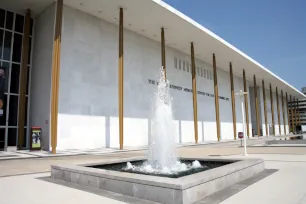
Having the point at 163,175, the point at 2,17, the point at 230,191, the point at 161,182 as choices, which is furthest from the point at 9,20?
the point at 230,191

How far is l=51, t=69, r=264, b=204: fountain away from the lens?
438 cm

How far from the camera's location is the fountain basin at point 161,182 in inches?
168

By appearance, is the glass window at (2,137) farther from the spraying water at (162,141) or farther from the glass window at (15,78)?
the spraying water at (162,141)

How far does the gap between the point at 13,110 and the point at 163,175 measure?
1687cm

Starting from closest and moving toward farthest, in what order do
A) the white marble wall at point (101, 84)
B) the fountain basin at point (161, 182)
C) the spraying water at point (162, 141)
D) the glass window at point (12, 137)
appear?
1. the fountain basin at point (161, 182)
2. the spraying water at point (162, 141)
3. the glass window at point (12, 137)
4. the white marble wall at point (101, 84)

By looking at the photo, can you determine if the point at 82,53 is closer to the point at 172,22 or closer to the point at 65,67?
the point at 65,67

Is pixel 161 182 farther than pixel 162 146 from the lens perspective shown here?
No

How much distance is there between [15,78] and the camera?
1970 cm

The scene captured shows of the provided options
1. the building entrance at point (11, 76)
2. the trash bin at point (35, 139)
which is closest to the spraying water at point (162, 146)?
the trash bin at point (35, 139)

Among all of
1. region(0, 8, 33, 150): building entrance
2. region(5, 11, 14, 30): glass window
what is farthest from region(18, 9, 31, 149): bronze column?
region(5, 11, 14, 30): glass window

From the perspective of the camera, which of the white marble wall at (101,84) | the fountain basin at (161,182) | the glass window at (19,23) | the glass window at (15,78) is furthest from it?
the glass window at (19,23)

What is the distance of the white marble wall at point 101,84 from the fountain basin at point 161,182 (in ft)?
42.8

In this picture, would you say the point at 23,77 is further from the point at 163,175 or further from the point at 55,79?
the point at 163,175

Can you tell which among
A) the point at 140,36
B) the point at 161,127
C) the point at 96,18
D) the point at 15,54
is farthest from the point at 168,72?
the point at 161,127
